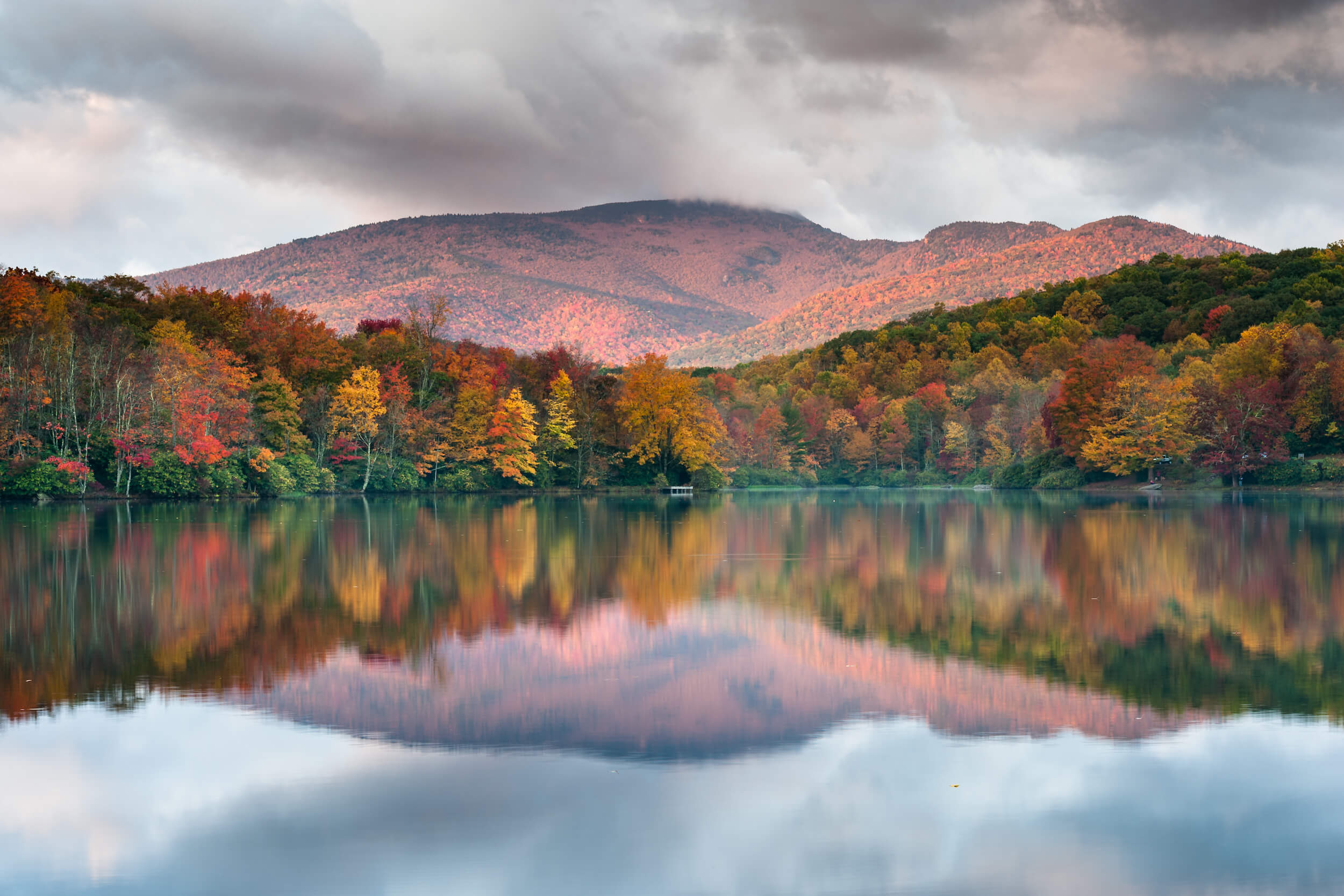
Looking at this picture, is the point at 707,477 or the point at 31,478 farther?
the point at 707,477

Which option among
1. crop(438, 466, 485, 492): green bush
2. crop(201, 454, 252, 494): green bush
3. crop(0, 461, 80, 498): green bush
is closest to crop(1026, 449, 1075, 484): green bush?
crop(438, 466, 485, 492): green bush

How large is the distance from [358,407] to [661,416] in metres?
21.7

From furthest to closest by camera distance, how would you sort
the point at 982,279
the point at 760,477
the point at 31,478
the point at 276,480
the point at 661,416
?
the point at 982,279, the point at 760,477, the point at 661,416, the point at 276,480, the point at 31,478

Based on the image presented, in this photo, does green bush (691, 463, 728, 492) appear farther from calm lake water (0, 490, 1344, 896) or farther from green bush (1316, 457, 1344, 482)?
calm lake water (0, 490, 1344, 896)

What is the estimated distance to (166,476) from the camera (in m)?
55.3

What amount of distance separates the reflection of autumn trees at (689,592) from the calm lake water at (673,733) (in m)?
0.12

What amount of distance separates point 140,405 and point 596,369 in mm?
40144

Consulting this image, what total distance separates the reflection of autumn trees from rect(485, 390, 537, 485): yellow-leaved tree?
3681 centimetres

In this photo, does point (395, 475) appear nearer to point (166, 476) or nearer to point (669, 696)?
point (166, 476)

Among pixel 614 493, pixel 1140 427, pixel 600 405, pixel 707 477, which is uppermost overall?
pixel 600 405

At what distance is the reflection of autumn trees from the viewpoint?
12.5 m

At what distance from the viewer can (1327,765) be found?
8539 millimetres

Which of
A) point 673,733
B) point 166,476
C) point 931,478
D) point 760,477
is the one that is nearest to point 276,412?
point 166,476

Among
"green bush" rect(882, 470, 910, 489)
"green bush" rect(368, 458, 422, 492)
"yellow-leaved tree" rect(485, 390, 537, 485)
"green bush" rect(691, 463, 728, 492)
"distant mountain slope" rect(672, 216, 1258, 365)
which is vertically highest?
"distant mountain slope" rect(672, 216, 1258, 365)
